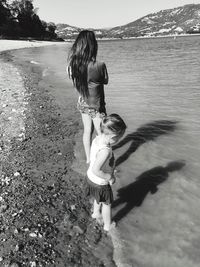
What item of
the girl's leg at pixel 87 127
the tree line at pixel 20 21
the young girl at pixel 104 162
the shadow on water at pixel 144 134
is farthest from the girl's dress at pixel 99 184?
the tree line at pixel 20 21

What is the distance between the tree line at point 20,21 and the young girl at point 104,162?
108m

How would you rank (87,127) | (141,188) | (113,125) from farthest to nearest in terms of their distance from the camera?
1. (141,188)
2. (87,127)
3. (113,125)

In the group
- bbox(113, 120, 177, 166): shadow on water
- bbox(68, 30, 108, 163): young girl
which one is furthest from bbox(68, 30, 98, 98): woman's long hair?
bbox(113, 120, 177, 166): shadow on water

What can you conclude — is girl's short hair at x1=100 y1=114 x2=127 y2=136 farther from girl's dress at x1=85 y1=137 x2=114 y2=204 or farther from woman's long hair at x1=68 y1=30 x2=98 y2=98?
woman's long hair at x1=68 y1=30 x2=98 y2=98

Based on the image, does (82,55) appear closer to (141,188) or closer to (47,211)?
(47,211)

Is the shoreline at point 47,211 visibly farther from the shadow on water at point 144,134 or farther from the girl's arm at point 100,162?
the shadow on water at point 144,134

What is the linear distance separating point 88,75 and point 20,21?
125632 mm

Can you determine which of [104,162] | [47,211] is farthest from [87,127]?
[104,162]

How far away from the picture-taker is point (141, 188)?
5.36 m

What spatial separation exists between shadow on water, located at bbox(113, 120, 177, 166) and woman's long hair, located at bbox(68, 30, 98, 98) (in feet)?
7.58

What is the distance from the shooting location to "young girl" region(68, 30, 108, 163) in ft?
14.3

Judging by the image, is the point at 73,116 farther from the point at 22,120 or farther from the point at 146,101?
the point at 146,101

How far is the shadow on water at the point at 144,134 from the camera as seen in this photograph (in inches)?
271

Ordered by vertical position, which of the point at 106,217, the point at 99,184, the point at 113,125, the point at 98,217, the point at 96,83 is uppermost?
the point at 96,83
